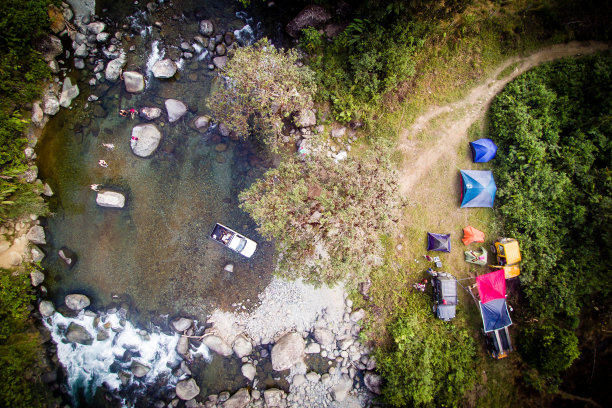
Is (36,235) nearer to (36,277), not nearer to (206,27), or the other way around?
(36,277)

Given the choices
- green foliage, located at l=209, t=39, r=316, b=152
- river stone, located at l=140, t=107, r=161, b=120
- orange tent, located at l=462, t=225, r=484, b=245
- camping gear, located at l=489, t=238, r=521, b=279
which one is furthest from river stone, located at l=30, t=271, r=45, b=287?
camping gear, located at l=489, t=238, r=521, b=279

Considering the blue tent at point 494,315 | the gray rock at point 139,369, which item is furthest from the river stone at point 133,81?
the blue tent at point 494,315

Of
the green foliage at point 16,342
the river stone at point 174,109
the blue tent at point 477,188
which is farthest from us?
the river stone at point 174,109

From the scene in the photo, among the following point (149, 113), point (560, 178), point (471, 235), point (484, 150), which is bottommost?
point (149, 113)

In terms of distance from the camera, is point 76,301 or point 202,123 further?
point 202,123

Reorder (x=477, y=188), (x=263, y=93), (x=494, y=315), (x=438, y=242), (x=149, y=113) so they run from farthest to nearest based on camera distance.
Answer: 1. (x=149, y=113)
2. (x=438, y=242)
3. (x=477, y=188)
4. (x=494, y=315)
5. (x=263, y=93)

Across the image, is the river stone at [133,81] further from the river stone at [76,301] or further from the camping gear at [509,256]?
the camping gear at [509,256]

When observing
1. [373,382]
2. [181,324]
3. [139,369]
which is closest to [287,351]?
[373,382]
